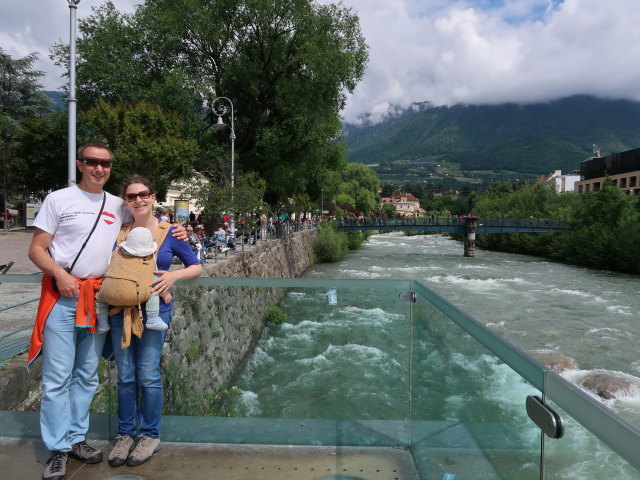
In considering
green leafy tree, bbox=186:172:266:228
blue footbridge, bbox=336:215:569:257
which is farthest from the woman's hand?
blue footbridge, bbox=336:215:569:257

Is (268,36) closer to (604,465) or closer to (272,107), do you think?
(272,107)

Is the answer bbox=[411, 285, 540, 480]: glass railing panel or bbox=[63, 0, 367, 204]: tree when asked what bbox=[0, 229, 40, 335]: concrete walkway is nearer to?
bbox=[411, 285, 540, 480]: glass railing panel

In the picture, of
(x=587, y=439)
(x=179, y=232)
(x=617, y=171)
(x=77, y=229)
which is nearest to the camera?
(x=587, y=439)

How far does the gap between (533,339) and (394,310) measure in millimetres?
13312

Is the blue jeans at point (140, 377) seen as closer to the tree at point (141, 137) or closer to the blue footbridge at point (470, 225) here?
the tree at point (141, 137)

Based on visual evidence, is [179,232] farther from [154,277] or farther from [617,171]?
[617,171]

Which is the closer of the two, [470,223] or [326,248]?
[326,248]

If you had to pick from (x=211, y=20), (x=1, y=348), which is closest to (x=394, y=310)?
(x=1, y=348)

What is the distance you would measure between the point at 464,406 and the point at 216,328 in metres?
6.61

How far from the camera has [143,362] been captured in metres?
2.91

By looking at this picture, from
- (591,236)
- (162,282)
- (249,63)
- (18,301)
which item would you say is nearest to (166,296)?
(162,282)

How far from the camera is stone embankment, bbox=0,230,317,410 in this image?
4.04 metres

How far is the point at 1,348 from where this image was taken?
4.36 m

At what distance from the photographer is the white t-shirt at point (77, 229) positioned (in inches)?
110
